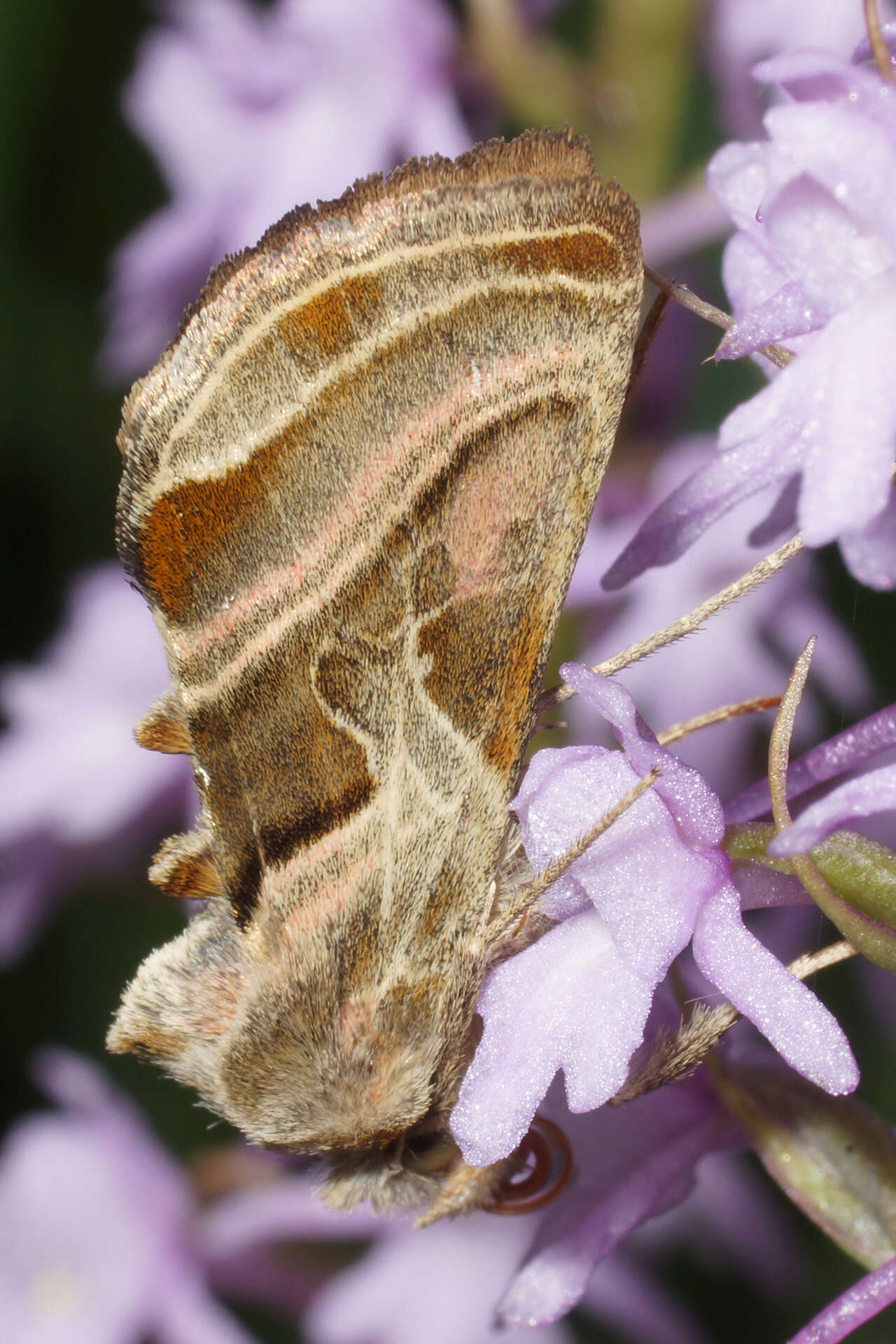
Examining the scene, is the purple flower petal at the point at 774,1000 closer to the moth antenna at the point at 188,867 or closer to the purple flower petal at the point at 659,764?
the purple flower petal at the point at 659,764

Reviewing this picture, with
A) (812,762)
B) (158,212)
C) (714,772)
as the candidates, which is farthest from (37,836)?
(812,762)

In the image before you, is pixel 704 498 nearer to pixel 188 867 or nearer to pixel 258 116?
pixel 188 867

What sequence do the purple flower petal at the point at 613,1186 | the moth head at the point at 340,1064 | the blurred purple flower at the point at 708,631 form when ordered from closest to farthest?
1. the moth head at the point at 340,1064
2. the purple flower petal at the point at 613,1186
3. the blurred purple flower at the point at 708,631

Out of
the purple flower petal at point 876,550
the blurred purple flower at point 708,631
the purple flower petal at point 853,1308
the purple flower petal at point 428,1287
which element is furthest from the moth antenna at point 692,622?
the purple flower petal at point 428,1287

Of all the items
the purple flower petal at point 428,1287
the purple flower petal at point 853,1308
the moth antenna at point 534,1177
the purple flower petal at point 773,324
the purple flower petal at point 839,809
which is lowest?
the purple flower petal at point 428,1287

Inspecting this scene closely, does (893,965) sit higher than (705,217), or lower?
lower

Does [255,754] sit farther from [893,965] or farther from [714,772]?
[714,772]

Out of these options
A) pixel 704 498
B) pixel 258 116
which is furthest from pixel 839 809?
pixel 258 116
